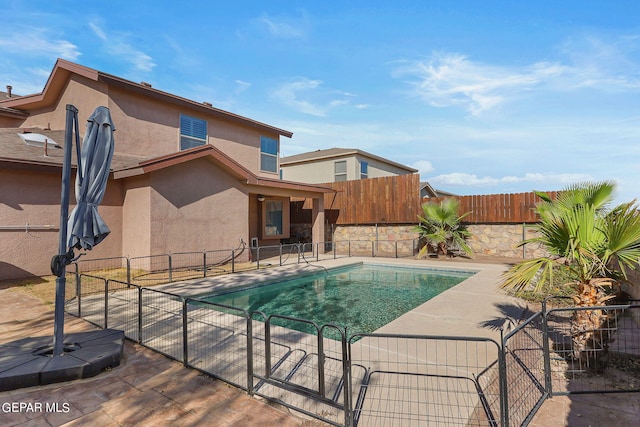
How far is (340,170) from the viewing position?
2384 cm

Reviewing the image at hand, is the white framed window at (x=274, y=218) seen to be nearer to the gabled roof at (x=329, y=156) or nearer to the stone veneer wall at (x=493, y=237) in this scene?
the stone veneer wall at (x=493, y=237)

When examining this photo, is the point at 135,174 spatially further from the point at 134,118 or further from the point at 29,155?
the point at 134,118

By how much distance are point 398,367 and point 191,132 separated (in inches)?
557

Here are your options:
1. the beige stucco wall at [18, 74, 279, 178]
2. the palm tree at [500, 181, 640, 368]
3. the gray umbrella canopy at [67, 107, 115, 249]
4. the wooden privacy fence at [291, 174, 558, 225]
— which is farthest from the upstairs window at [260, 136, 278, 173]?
the palm tree at [500, 181, 640, 368]

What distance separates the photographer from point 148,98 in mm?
13164

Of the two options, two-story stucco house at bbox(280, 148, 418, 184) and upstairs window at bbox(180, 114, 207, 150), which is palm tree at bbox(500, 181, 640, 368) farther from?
two-story stucco house at bbox(280, 148, 418, 184)

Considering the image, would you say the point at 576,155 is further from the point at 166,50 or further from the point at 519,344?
the point at 166,50

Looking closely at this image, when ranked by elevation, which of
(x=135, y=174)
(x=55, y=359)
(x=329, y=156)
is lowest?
(x=55, y=359)

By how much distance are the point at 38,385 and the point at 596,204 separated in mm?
7893

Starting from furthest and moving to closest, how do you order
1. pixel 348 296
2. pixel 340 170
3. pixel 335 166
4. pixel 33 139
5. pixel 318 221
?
1. pixel 335 166
2. pixel 340 170
3. pixel 318 221
4. pixel 33 139
5. pixel 348 296

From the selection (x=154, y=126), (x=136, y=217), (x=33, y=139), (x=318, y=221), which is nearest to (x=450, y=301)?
(x=136, y=217)

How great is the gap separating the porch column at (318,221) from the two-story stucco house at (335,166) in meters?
6.12

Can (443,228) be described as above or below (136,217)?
below

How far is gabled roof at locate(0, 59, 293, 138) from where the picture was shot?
39.0ft
